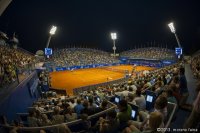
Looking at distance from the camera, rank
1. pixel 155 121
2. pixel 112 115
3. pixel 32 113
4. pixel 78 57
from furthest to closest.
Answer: pixel 78 57
pixel 32 113
pixel 112 115
pixel 155 121

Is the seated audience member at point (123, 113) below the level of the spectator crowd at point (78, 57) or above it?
below

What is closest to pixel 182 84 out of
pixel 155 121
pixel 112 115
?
pixel 112 115

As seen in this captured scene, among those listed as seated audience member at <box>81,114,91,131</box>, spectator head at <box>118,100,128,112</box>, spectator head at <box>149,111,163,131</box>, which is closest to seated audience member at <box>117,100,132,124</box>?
spectator head at <box>118,100,128,112</box>

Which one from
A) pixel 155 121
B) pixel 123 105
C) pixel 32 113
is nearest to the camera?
pixel 155 121

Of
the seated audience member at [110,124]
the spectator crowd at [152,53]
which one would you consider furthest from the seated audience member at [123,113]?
the spectator crowd at [152,53]

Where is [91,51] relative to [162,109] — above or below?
above

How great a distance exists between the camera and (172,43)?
3469 inches

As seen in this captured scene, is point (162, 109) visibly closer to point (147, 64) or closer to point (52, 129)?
point (52, 129)

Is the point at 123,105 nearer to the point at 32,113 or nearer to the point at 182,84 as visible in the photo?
the point at 32,113

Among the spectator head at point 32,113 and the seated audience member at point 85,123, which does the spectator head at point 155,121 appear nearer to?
the seated audience member at point 85,123

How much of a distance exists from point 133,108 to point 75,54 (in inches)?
2513

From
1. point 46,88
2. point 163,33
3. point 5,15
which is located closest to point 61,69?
point 5,15

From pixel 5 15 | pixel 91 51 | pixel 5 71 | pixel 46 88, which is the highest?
pixel 5 15

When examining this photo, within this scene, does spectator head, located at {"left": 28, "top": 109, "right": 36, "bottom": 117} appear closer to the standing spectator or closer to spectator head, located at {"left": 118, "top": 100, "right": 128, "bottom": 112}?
spectator head, located at {"left": 118, "top": 100, "right": 128, "bottom": 112}
